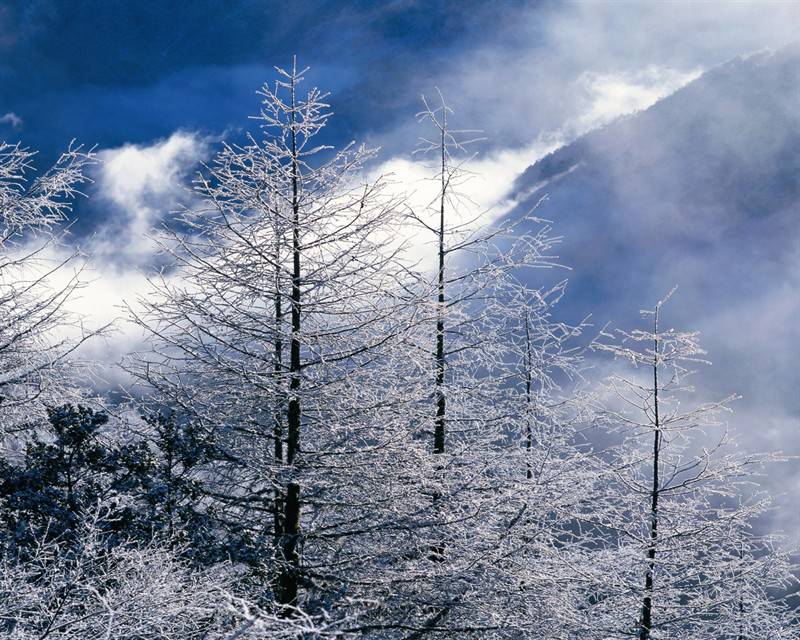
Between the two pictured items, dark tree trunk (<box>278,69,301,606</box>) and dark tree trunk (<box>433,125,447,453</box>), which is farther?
dark tree trunk (<box>433,125,447,453</box>)

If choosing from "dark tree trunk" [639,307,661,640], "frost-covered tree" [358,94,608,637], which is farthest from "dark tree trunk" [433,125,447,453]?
"dark tree trunk" [639,307,661,640]

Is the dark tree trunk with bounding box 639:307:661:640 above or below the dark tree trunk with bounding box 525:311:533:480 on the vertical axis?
below

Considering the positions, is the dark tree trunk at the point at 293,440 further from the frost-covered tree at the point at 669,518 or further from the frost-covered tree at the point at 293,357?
the frost-covered tree at the point at 669,518

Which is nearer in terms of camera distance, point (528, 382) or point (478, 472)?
point (478, 472)

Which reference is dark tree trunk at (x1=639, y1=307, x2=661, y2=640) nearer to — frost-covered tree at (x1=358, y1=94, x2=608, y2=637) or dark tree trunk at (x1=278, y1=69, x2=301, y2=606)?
frost-covered tree at (x1=358, y1=94, x2=608, y2=637)

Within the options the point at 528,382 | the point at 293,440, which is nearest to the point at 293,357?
the point at 293,440

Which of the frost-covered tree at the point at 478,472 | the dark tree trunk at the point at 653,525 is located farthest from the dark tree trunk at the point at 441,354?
the dark tree trunk at the point at 653,525

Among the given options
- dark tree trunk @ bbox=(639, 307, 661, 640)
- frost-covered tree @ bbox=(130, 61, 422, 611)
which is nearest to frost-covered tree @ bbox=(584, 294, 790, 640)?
dark tree trunk @ bbox=(639, 307, 661, 640)

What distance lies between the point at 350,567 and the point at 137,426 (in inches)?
124

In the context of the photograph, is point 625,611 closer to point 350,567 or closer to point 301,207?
point 350,567

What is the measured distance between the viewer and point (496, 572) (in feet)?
20.1

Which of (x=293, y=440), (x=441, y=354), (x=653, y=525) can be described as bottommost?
(x=653, y=525)

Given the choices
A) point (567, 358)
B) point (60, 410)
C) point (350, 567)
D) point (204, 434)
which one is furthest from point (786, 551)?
point (60, 410)

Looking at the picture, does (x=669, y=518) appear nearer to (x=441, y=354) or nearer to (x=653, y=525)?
(x=653, y=525)
